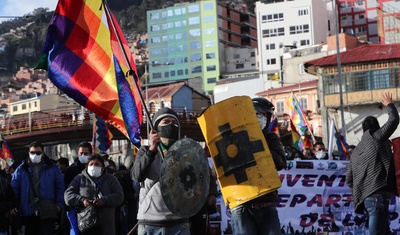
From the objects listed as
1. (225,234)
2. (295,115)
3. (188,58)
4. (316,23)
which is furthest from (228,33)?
(225,234)

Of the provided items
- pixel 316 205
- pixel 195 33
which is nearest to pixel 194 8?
pixel 195 33

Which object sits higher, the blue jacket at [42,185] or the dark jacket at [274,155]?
the dark jacket at [274,155]

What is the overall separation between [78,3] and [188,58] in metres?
128

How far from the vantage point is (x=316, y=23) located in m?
113

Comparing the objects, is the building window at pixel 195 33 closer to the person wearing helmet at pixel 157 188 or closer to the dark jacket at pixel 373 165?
the dark jacket at pixel 373 165

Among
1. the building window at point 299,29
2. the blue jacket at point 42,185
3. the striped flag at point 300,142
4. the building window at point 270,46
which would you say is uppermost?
the building window at point 299,29

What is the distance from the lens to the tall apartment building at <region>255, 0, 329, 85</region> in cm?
Result: 11219

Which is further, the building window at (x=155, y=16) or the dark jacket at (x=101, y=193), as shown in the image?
the building window at (x=155, y=16)

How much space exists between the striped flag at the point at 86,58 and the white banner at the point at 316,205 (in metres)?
3.82

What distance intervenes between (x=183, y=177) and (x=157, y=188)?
1.14 feet

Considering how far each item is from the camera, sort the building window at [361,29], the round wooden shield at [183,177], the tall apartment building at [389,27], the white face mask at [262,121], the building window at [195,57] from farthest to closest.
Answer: the building window at [195,57] < the building window at [361,29] < the tall apartment building at [389,27] < the white face mask at [262,121] < the round wooden shield at [183,177]

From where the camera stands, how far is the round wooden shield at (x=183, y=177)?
827cm

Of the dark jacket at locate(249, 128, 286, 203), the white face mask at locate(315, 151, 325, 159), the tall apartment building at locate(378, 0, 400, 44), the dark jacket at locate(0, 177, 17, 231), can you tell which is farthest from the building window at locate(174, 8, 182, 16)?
the dark jacket at locate(249, 128, 286, 203)

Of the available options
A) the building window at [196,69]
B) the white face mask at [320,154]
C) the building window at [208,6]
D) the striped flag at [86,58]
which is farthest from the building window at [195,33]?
the striped flag at [86,58]
